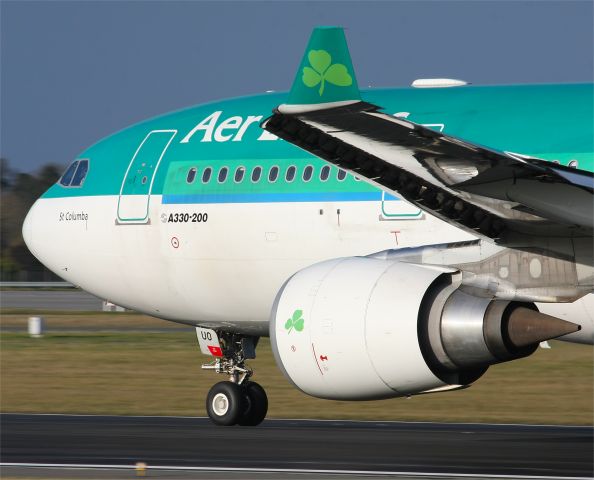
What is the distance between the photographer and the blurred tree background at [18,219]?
111m

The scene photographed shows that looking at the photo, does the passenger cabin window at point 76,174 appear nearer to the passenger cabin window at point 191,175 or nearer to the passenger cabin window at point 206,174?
the passenger cabin window at point 191,175

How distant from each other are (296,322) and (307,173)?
4.55m

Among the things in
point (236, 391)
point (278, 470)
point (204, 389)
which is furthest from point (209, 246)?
point (204, 389)

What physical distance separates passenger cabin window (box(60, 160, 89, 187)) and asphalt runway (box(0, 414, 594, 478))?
336cm

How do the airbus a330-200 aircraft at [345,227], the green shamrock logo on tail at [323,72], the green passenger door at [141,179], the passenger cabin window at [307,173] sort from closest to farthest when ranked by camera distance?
1. the green shamrock logo on tail at [323,72]
2. the airbus a330-200 aircraft at [345,227]
3. the passenger cabin window at [307,173]
4. the green passenger door at [141,179]

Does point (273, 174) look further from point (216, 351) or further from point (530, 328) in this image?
point (530, 328)

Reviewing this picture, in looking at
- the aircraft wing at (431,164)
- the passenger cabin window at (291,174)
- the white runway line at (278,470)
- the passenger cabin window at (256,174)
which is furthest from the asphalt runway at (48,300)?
the aircraft wing at (431,164)

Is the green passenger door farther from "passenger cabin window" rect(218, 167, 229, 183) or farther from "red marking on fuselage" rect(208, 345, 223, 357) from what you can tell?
"red marking on fuselage" rect(208, 345, 223, 357)

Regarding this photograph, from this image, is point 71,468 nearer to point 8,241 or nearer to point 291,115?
point 291,115

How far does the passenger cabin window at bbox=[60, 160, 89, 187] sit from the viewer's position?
21203 millimetres

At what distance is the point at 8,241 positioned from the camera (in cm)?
12888

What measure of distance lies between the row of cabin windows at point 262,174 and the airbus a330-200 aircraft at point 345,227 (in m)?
0.02

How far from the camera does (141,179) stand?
20.2m

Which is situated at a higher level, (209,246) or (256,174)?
(256,174)
